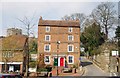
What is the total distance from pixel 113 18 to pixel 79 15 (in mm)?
16341

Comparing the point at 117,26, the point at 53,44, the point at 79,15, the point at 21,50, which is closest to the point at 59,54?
the point at 53,44

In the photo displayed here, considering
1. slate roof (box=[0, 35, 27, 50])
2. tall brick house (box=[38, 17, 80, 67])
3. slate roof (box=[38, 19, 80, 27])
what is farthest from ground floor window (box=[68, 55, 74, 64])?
slate roof (box=[0, 35, 27, 50])

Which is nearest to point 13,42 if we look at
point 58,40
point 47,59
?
point 47,59

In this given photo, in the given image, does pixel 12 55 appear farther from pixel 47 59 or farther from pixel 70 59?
pixel 70 59

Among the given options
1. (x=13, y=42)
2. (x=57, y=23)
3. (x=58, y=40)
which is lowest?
(x=13, y=42)

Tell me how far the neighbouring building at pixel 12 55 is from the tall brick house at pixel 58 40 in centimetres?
396

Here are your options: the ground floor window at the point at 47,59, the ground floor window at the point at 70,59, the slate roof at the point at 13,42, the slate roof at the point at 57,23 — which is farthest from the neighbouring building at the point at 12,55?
the ground floor window at the point at 70,59

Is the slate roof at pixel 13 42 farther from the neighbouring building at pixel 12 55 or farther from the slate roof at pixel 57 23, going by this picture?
the slate roof at pixel 57 23

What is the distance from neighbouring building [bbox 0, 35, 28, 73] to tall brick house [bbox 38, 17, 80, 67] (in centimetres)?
396

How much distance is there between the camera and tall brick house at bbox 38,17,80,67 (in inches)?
2282

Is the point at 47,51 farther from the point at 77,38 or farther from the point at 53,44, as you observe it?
the point at 77,38

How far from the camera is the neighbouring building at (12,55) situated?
5553 centimetres

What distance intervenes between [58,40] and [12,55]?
33.1 ft

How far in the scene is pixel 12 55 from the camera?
56.1 metres
